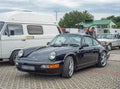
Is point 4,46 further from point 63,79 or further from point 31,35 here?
point 63,79

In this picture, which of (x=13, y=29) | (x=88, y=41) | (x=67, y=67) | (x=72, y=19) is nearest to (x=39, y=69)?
(x=67, y=67)

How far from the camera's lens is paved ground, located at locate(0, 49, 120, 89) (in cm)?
754

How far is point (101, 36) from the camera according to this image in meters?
23.6

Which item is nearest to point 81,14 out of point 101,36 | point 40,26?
point 101,36

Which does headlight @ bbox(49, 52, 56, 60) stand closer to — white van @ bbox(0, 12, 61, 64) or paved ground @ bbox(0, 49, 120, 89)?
paved ground @ bbox(0, 49, 120, 89)

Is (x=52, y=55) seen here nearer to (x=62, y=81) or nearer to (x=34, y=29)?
(x=62, y=81)

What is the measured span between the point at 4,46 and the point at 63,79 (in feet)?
12.3

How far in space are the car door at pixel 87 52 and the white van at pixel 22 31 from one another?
9.67 ft

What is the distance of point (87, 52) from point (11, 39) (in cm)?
335

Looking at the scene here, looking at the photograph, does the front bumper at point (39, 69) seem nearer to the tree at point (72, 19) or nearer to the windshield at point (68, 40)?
the windshield at point (68, 40)

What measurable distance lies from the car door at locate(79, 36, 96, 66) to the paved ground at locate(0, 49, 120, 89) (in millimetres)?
435

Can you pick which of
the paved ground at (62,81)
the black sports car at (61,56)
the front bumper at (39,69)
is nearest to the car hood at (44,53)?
the black sports car at (61,56)

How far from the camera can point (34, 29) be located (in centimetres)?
1277

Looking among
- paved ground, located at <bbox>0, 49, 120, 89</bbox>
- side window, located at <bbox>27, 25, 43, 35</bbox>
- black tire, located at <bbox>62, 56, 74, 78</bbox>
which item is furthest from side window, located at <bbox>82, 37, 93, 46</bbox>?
side window, located at <bbox>27, 25, 43, 35</bbox>
